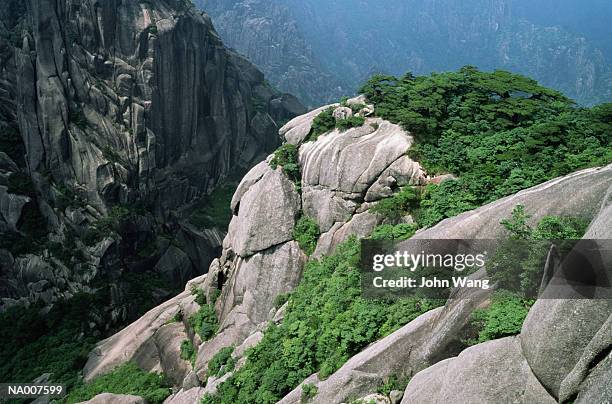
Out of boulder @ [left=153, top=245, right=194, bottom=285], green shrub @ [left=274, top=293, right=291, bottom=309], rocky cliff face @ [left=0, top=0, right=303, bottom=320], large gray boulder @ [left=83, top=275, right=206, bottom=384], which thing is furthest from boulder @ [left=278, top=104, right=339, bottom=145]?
boulder @ [left=153, top=245, right=194, bottom=285]

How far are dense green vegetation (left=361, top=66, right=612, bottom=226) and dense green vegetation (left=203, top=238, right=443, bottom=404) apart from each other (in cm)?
419

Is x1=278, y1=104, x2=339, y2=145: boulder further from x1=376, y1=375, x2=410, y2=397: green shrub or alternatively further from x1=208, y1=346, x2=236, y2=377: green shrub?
x1=376, y1=375, x2=410, y2=397: green shrub

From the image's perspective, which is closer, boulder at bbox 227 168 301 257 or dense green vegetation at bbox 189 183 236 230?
boulder at bbox 227 168 301 257

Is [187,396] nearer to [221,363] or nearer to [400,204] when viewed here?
[221,363]

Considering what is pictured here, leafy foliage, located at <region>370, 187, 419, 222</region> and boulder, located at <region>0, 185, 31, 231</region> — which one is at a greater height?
leafy foliage, located at <region>370, 187, 419, 222</region>

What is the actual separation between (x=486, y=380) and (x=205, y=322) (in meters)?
20.1

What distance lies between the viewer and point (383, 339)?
12945 mm

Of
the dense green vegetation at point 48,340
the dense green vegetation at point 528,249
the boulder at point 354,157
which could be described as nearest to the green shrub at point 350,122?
the boulder at point 354,157

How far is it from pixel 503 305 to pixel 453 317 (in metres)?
1.25

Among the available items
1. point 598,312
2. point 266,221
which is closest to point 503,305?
point 598,312

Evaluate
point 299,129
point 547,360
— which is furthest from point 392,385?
point 299,129

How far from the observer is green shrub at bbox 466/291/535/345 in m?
9.66

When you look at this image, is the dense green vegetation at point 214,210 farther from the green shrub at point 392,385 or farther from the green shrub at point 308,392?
the green shrub at point 392,385

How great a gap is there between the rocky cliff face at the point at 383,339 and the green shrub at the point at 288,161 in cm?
25
